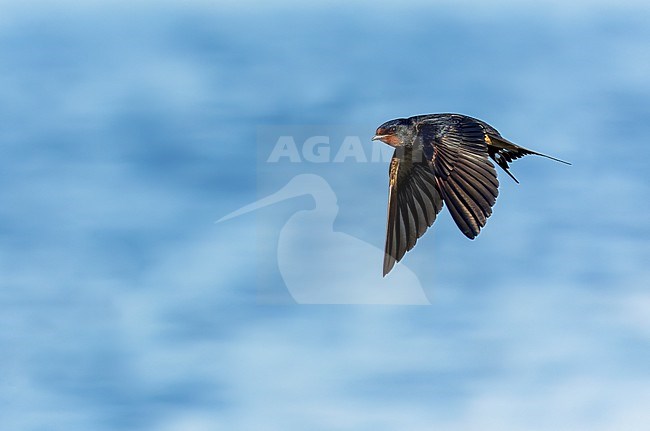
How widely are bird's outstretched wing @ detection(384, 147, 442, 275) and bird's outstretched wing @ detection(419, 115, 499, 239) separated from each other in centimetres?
83

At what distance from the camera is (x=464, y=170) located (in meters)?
19.5

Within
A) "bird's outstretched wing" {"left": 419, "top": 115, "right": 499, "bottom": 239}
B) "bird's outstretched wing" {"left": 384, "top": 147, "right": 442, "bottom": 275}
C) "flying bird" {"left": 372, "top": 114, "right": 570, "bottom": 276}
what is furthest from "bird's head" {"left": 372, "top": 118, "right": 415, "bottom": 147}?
"bird's outstretched wing" {"left": 419, "top": 115, "right": 499, "bottom": 239}

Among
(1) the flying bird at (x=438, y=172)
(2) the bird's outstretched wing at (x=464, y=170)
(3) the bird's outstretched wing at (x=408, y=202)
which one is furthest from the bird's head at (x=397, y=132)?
(2) the bird's outstretched wing at (x=464, y=170)

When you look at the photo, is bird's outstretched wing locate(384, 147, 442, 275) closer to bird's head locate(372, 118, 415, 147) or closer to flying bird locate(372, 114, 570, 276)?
flying bird locate(372, 114, 570, 276)

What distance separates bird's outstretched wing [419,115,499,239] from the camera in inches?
735

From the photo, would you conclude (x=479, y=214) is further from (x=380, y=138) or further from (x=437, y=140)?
(x=380, y=138)

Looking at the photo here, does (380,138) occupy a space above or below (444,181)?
above

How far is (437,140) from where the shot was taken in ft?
67.6

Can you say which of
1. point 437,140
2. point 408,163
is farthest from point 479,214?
point 408,163

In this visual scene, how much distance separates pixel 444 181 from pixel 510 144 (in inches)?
106

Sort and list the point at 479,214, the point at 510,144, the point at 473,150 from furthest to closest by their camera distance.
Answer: the point at 510,144
the point at 473,150
the point at 479,214

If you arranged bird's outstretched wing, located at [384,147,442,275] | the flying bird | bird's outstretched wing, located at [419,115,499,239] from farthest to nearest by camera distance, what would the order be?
bird's outstretched wing, located at [384,147,442,275] → the flying bird → bird's outstretched wing, located at [419,115,499,239]

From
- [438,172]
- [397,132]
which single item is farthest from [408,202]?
[438,172]

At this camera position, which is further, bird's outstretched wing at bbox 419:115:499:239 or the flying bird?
the flying bird
